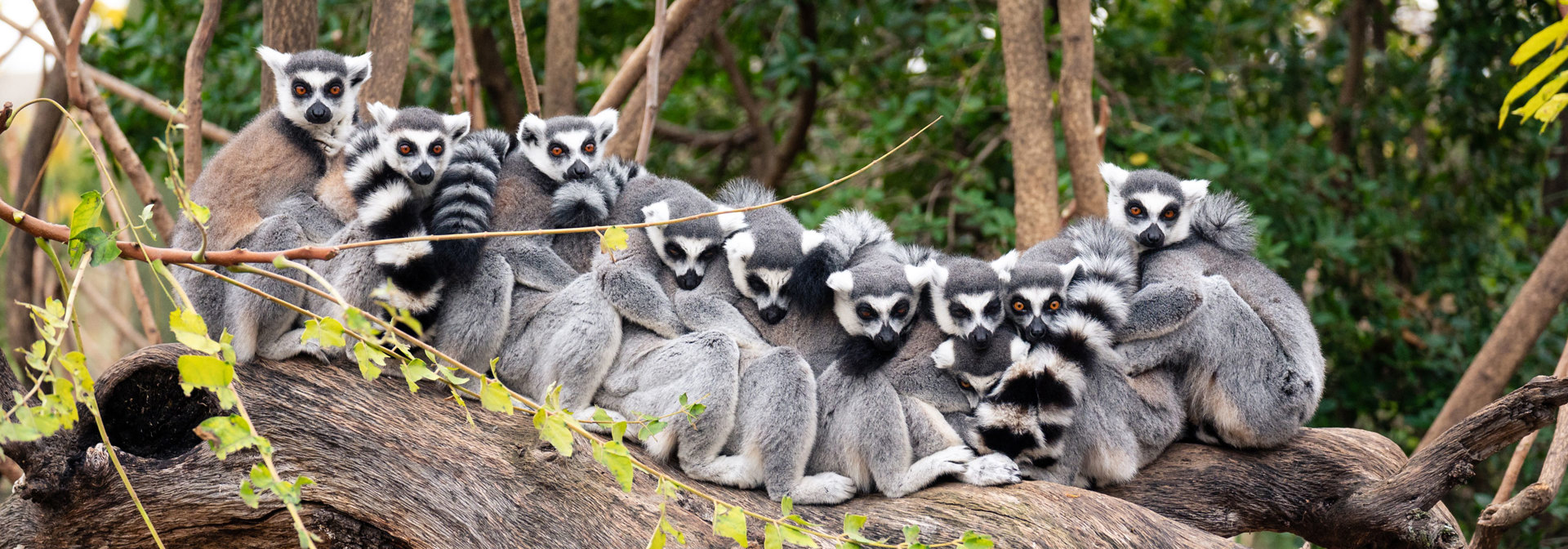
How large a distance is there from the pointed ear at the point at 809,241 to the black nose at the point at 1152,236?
1455mm

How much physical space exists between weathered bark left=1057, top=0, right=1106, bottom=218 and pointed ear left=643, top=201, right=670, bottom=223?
2.56 meters

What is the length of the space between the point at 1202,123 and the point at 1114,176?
8.43 ft

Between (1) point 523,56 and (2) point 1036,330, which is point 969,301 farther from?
(1) point 523,56

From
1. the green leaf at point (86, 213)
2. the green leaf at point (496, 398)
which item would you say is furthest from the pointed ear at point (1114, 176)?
the green leaf at point (86, 213)

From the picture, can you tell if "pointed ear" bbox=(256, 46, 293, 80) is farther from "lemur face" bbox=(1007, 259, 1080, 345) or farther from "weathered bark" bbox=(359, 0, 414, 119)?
"lemur face" bbox=(1007, 259, 1080, 345)

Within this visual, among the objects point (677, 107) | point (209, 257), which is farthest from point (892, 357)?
point (677, 107)

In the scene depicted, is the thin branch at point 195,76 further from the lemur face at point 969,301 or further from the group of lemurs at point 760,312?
the lemur face at point 969,301

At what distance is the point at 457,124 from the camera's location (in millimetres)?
4441

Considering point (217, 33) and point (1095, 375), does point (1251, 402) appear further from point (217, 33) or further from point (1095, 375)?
point (217, 33)

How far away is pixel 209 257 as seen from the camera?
2.49 m

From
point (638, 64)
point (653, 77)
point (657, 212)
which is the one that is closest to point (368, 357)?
point (657, 212)

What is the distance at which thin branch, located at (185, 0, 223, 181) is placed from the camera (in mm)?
4980

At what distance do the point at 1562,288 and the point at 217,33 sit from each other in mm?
8635

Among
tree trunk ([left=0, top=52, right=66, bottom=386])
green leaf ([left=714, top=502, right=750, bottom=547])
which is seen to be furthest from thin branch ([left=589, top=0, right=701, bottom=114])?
green leaf ([left=714, top=502, right=750, bottom=547])
